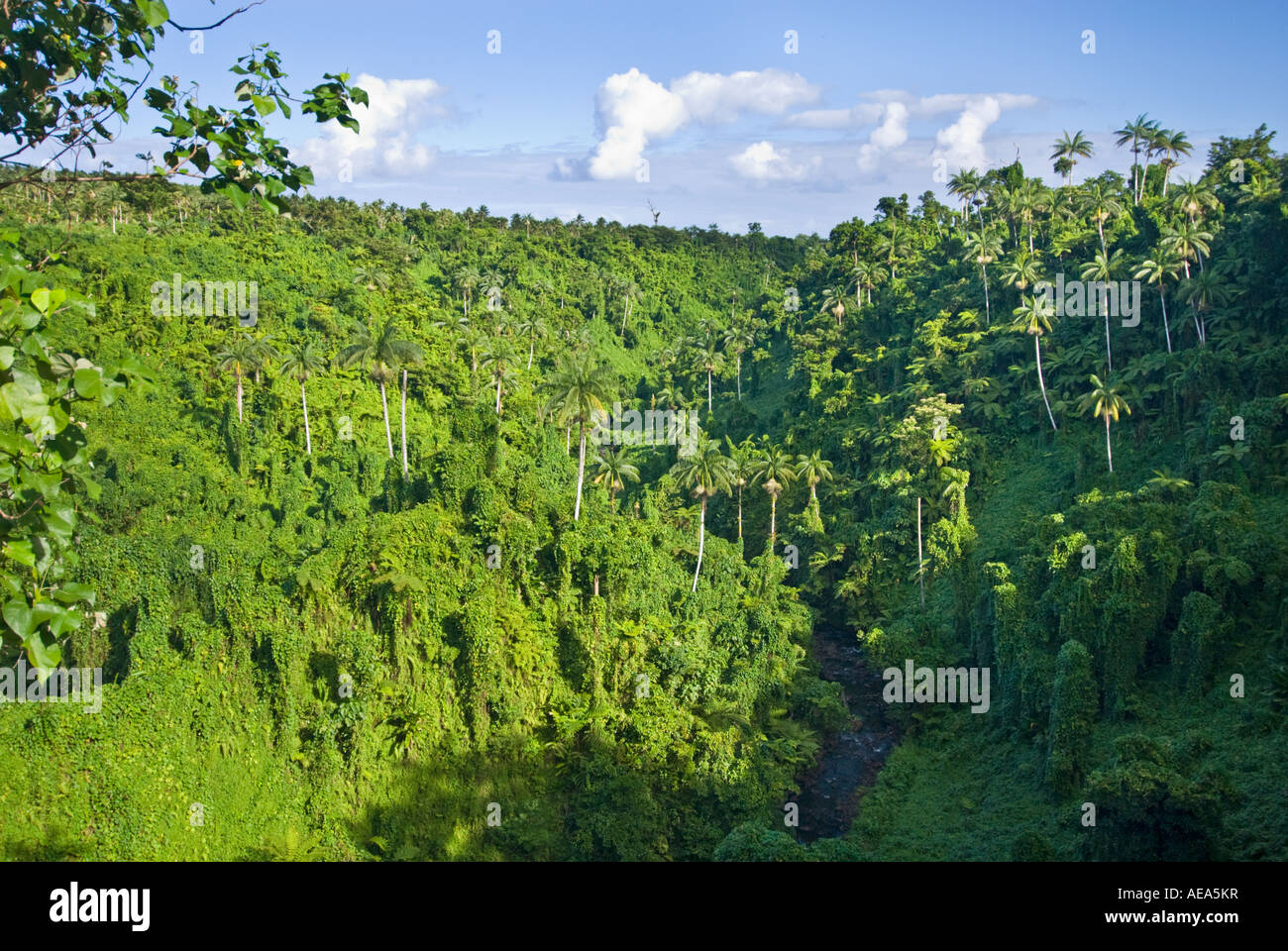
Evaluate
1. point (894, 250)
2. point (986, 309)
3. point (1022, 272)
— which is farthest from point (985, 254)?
point (894, 250)

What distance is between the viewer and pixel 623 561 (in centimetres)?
3228

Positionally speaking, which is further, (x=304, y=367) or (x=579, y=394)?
(x=304, y=367)

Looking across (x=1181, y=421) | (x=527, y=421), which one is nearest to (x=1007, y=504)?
(x=1181, y=421)

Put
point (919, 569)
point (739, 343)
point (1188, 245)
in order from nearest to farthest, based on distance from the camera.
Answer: point (919, 569) < point (1188, 245) < point (739, 343)

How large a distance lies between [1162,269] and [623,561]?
3379 cm

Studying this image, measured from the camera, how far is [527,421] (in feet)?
191

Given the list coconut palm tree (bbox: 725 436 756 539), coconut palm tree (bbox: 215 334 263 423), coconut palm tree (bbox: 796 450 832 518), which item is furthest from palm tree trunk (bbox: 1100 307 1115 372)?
coconut palm tree (bbox: 215 334 263 423)

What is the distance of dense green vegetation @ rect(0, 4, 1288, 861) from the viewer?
21297 mm

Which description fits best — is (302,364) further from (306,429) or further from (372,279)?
(372,279)

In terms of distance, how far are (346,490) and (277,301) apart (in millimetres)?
18580

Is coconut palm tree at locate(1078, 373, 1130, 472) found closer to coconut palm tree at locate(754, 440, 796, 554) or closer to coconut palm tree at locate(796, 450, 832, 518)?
coconut palm tree at locate(796, 450, 832, 518)

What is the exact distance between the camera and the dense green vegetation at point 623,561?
69.9 feet

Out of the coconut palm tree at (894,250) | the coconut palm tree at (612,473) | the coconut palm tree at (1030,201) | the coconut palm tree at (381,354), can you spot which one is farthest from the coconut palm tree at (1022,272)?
the coconut palm tree at (381,354)
